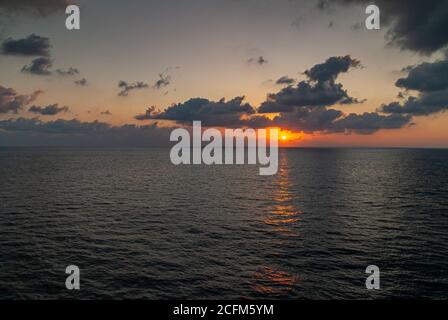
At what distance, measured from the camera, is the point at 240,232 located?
5288cm

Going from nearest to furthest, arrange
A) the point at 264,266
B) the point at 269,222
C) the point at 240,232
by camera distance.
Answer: the point at 264,266, the point at 240,232, the point at 269,222

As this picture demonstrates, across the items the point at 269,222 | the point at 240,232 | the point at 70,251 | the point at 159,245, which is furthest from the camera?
the point at 269,222

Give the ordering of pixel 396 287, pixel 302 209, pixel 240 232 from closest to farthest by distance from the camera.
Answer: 1. pixel 396 287
2. pixel 240 232
3. pixel 302 209

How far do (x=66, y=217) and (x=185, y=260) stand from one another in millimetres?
33104

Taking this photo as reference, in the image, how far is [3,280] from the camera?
113 ft

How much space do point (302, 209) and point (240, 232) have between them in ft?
76.2

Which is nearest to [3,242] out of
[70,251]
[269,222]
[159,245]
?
[70,251]

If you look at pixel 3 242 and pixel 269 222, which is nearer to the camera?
pixel 3 242

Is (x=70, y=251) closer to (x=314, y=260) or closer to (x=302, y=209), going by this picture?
(x=314, y=260)

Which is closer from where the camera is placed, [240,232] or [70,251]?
[70,251]

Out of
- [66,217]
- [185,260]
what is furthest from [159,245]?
[66,217]

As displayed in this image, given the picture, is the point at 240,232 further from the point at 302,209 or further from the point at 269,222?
the point at 302,209

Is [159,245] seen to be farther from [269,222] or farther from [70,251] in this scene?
[269,222]

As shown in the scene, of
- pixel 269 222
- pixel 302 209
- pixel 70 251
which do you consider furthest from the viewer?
pixel 302 209
